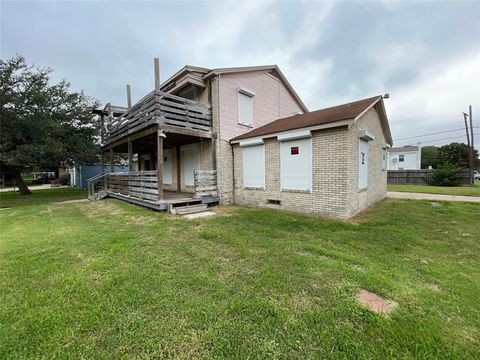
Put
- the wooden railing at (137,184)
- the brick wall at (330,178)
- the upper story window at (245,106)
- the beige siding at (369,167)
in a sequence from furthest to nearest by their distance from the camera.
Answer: the upper story window at (245,106) → the wooden railing at (137,184) → the beige siding at (369,167) → the brick wall at (330,178)

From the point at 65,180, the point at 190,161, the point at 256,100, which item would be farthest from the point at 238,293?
the point at 65,180

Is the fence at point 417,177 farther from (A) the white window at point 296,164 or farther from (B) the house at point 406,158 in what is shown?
(A) the white window at point 296,164

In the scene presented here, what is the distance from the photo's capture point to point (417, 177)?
23.1m

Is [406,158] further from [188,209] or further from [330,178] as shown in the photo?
[188,209]

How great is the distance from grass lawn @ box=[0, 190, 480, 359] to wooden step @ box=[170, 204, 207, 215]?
2558 millimetres

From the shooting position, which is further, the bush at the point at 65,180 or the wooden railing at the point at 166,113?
the bush at the point at 65,180

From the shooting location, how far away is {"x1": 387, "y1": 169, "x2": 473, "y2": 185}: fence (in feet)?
Result: 66.1

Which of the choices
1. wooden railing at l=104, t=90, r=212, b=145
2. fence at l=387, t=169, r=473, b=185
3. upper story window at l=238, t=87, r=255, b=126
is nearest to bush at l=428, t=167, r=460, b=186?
fence at l=387, t=169, r=473, b=185

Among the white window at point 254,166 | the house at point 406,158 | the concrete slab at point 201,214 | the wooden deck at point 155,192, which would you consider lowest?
the concrete slab at point 201,214

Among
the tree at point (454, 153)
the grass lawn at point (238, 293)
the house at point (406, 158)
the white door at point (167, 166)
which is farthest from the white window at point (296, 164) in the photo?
the tree at point (454, 153)

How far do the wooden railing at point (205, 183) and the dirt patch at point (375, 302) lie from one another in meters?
7.32

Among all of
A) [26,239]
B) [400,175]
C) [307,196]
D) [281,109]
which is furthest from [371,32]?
[400,175]

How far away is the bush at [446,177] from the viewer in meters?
20.0

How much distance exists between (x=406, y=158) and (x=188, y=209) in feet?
137
